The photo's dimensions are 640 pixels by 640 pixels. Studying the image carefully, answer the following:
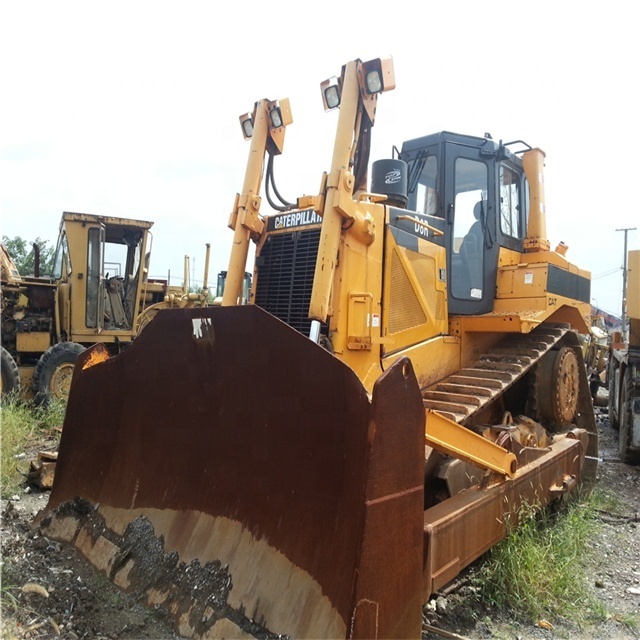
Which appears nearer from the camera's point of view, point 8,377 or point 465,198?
point 465,198

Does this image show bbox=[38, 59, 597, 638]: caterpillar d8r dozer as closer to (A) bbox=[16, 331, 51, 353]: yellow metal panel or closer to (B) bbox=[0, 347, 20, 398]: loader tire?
(B) bbox=[0, 347, 20, 398]: loader tire

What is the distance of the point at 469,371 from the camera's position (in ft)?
15.8

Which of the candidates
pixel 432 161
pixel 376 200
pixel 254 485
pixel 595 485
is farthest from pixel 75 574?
pixel 595 485

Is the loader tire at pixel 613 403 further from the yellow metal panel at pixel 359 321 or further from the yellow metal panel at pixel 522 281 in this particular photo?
the yellow metal panel at pixel 359 321

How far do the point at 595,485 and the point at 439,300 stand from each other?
2.62 meters

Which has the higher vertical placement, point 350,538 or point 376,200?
point 376,200

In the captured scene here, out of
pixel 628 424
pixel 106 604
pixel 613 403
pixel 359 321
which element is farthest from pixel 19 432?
pixel 613 403

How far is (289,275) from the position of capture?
14.7ft

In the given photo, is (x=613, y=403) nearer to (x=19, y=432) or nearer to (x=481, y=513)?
(x=481, y=513)

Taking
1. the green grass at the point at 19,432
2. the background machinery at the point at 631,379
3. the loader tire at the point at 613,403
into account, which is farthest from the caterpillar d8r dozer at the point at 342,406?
the loader tire at the point at 613,403

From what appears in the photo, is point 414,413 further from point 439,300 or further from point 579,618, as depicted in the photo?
point 439,300

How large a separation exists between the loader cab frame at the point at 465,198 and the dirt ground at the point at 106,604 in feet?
7.74

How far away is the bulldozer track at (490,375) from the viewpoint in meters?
4.02

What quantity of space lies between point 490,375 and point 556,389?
126 cm
